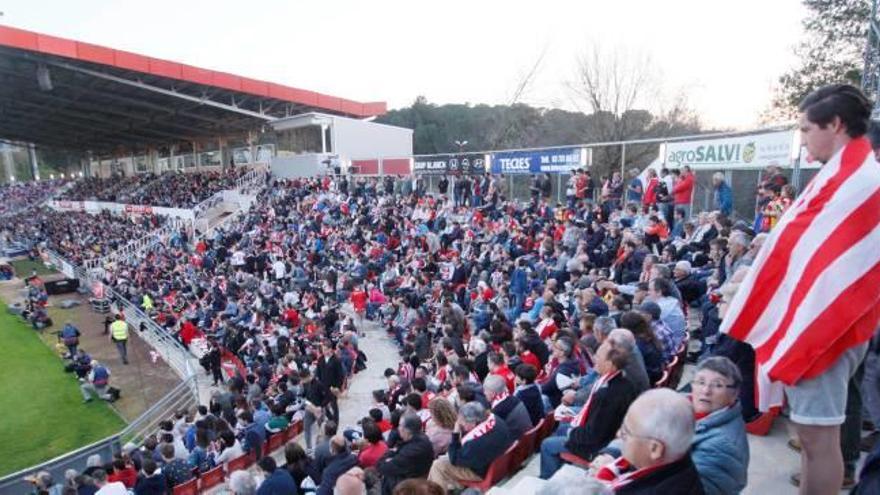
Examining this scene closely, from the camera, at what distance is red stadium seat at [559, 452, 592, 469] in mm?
3523

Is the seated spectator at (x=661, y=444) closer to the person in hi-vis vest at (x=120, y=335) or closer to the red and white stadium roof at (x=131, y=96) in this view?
the person in hi-vis vest at (x=120, y=335)

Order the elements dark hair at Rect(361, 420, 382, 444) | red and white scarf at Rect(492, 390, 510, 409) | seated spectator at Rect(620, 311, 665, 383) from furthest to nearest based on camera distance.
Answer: dark hair at Rect(361, 420, 382, 444)
red and white scarf at Rect(492, 390, 510, 409)
seated spectator at Rect(620, 311, 665, 383)

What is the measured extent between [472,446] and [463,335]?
17.5 feet

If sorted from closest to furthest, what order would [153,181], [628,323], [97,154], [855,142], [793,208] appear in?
1. [855,142]
2. [793,208]
3. [628,323]
4. [153,181]
5. [97,154]

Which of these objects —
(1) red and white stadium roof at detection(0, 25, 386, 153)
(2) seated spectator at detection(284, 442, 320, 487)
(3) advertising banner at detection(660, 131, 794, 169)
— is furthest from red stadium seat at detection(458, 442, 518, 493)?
(1) red and white stadium roof at detection(0, 25, 386, 153)

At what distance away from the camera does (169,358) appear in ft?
50.1

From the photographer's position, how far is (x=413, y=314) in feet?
38.7

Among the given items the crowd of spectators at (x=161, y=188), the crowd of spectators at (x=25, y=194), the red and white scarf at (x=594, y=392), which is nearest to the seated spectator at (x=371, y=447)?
the red and white scarf at (x=594, y=392)

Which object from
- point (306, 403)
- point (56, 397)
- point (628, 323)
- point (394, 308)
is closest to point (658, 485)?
point (628, 323)

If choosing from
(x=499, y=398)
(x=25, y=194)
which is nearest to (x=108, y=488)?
(x=499, y=398)

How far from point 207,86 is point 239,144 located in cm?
856

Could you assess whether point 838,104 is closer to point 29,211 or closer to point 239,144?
point 239,144

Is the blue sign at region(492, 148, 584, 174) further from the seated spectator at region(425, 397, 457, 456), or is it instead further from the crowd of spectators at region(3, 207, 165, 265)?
the crowd of spectators at region(3, 207, 165, 265)

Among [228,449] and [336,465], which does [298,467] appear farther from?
[228,449]
